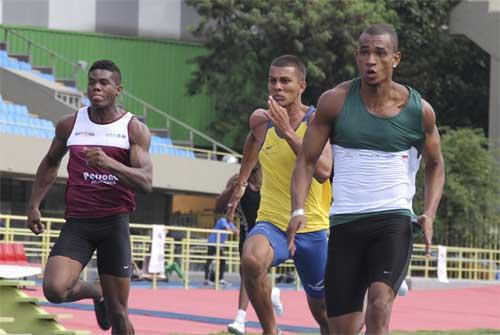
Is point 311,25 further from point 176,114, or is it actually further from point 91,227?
Answer: point 91,227

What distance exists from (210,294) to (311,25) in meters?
20.0

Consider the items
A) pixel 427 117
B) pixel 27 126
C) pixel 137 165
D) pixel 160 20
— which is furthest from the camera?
pixel 160 20

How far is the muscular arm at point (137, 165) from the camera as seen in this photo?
9.16 m

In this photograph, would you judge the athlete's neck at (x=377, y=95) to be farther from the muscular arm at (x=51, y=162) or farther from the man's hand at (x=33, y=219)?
the man's hand at (x=33, y=219)

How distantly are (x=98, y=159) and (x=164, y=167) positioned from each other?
26.3m

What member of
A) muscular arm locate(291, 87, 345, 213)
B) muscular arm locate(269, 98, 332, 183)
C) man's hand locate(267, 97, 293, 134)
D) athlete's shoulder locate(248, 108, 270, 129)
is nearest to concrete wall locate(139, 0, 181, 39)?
athlete's shoulder locate(248, 108, 270, 129)

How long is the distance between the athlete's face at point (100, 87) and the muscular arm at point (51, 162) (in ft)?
0.95

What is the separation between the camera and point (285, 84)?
1030 centimetres

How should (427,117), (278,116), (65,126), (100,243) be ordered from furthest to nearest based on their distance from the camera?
(65,126) → (100,243) → (278,116) → (427,117)

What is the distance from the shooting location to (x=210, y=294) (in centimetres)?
2305

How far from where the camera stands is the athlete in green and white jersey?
25.0ft

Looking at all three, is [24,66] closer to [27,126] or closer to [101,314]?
[27,126]

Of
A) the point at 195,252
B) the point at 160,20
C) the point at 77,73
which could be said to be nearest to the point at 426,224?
the point at 195,252

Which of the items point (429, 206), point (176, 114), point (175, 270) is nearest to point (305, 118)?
point (429, 206)
